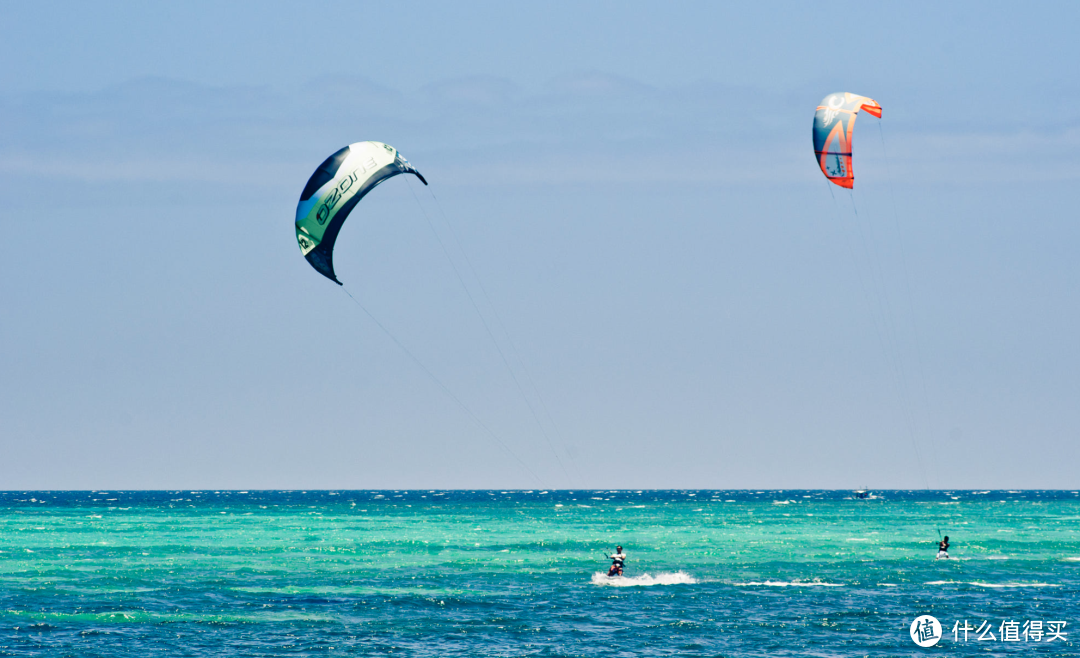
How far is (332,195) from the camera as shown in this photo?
31922mm

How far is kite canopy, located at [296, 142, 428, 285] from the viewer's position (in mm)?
31844

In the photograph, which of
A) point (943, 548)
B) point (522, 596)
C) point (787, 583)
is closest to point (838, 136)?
point (787, 583)

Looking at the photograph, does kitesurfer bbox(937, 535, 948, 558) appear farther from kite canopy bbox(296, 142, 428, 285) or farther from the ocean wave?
kite canopy bbox(296, 142, 428, 285)

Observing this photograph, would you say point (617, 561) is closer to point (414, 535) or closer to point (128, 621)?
point (128, 621)

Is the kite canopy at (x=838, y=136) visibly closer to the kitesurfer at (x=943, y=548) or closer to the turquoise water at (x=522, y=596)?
the turquoise water at (x=522, y=596)

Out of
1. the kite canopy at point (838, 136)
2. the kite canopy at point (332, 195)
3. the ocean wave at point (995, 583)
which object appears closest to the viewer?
the kite canopy at point (332, 195)

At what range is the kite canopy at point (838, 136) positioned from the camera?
36.3 m

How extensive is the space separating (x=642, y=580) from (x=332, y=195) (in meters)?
17.4

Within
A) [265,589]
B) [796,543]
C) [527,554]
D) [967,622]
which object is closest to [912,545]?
[796,543]

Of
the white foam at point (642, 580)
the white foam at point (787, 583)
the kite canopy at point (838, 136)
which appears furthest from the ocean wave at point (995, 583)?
the kite canopy at point (838, 136)

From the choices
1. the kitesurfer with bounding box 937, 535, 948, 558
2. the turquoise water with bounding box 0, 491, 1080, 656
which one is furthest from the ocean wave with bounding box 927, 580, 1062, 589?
the kitesurfer with bounding box 937, 535, 948, 558

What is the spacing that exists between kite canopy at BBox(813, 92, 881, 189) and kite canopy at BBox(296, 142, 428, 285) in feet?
39.7

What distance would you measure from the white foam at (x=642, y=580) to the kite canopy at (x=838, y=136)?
557 inches

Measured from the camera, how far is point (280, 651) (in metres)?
26.9
